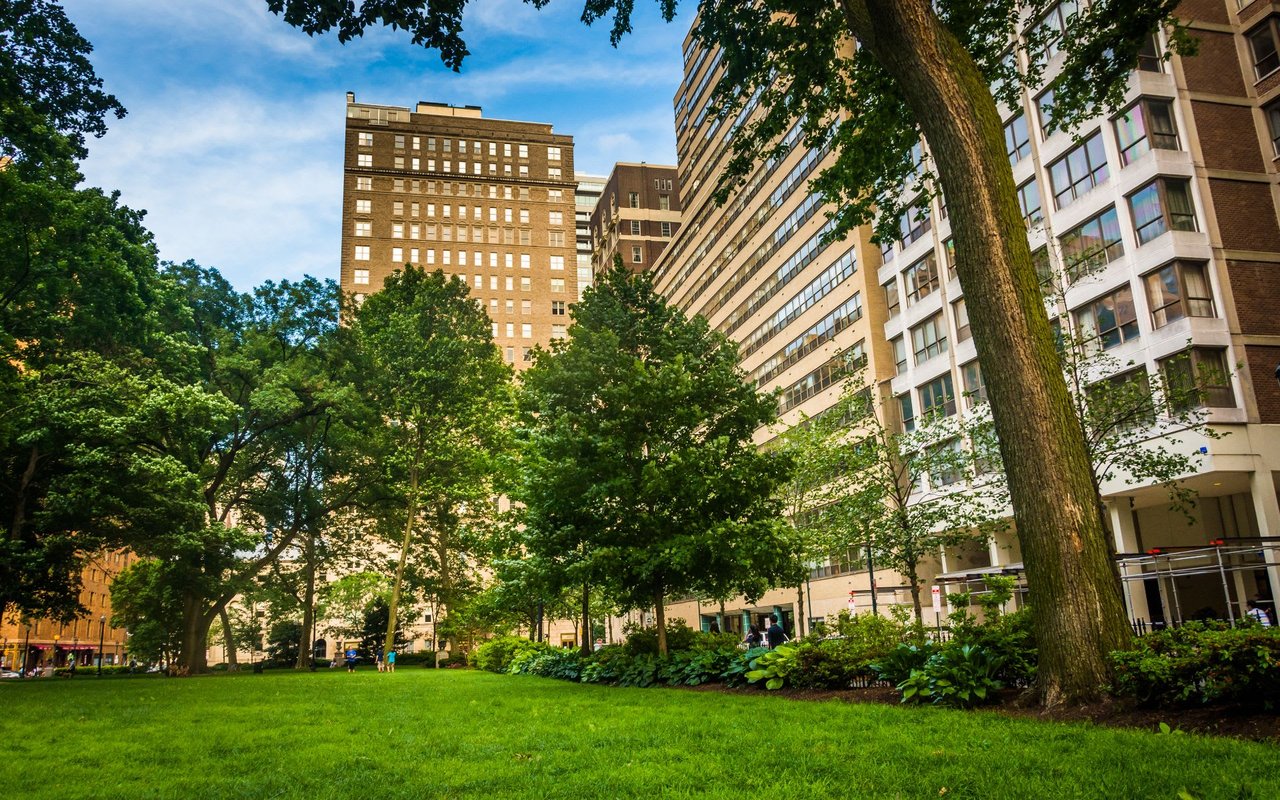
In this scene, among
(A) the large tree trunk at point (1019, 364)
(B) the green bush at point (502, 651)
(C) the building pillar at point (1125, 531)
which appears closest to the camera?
(A) the large tree trunk at point (1019, 364)

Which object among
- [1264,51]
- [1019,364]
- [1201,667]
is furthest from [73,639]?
[1264,51]

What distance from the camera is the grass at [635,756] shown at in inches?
223

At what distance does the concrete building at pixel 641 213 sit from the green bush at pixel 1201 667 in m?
91.9

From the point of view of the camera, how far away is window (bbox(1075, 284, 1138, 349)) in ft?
99.2

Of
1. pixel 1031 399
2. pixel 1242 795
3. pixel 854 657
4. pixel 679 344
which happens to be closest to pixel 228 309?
pixel 679 344

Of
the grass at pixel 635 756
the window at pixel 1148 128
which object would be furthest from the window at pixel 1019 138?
the grass at pixel 635 756

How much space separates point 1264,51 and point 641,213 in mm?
74640

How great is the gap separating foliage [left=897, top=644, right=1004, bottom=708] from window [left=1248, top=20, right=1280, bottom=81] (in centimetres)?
3107

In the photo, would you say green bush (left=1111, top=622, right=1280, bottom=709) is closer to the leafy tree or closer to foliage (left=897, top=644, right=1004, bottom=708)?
foliage (left=897, top=644, right=1004, bottom=708)

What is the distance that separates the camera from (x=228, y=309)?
3884 centimetres

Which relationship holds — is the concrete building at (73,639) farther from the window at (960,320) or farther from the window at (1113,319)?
the window at (1113,319)

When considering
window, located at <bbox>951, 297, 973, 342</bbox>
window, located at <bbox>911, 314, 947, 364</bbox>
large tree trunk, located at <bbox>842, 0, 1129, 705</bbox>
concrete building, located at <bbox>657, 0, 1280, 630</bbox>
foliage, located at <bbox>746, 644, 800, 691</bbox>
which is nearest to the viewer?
large tree trunk, located at <bbox>842, 0, 1129, 705</bbox>

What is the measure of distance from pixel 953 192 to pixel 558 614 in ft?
141

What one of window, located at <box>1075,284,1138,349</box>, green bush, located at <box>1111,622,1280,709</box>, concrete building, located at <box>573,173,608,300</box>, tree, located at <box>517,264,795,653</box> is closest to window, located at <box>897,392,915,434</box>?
window, located at <box>1075,284,1138,349</box>
